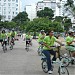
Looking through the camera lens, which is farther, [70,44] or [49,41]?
[70,44]

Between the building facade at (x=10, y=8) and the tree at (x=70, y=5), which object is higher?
the building facade at (x=10, y=8)

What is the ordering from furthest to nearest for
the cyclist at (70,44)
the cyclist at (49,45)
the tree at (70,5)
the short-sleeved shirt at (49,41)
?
1. the tree at (70,5)
2. the cyclist at (70,44)
3. the short-sleeved shirt at (49,41)
4. the cyclist at (49,45)

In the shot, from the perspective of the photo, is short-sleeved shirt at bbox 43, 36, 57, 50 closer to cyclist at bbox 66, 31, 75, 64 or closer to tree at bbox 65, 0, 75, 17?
cyclist at bbox 66, 31, 75, 64

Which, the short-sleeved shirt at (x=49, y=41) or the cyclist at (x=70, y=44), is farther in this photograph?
the cyclist at (x=70, y=44)

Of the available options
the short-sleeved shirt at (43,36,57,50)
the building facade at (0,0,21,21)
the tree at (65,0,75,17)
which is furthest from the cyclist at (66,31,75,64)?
the building facade at (0,0,21,21)

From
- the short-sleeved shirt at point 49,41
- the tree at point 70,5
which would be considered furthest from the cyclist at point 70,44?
the tree at point 70,5

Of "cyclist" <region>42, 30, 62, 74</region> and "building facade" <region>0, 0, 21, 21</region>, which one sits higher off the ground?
"building facade" <region>0, 0, 21, 21</region>

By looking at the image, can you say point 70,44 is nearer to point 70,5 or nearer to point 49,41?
point 49,41

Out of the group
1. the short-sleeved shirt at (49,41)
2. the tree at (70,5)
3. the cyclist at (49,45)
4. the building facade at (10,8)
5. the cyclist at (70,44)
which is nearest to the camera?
the cyclist at (49,45)

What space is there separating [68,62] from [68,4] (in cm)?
6973

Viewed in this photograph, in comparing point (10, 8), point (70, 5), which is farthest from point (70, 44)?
point (10, 8)

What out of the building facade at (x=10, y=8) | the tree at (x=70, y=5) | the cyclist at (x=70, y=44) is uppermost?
the building facade at (x=10, y=8)

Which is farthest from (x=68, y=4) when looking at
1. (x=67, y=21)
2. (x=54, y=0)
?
(x=54, y=0)

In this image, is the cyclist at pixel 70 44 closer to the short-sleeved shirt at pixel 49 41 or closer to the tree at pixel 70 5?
the short-sleeved shirt at pixel 49 41
